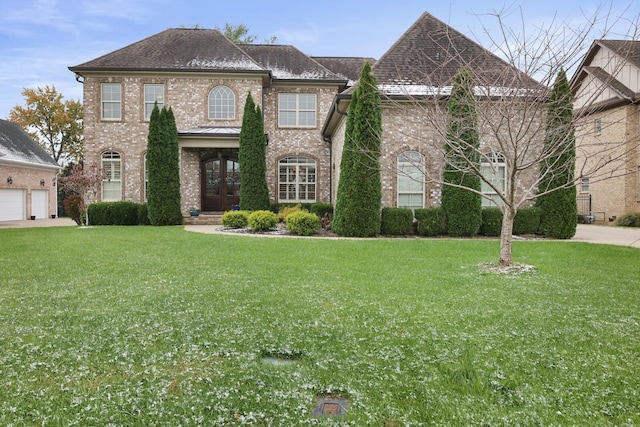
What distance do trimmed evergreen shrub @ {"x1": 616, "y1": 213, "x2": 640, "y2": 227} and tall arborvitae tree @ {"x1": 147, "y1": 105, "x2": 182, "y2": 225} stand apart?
63.7 feet

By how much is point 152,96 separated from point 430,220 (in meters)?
13.6

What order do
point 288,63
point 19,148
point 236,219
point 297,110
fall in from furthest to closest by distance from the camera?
1. point 19,148
2. point 288,63
3. point 297,110
4. point 236,219

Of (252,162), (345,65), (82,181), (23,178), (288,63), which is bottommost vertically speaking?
(82,181)

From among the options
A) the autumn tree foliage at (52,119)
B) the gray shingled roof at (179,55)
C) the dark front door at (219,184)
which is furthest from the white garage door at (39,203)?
the dark front door at (219,184)

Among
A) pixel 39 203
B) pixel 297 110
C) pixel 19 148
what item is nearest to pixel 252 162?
pixel 297 110

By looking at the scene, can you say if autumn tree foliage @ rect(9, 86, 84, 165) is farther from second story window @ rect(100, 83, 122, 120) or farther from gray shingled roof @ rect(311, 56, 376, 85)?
gray shingled roof @ rect(311, 56, 376, 85)

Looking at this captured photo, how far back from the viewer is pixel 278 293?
5.28 meters

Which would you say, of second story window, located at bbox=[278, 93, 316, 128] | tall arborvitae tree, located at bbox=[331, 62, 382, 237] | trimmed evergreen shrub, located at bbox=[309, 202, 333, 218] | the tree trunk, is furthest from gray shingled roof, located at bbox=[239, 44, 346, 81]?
the tree trunk

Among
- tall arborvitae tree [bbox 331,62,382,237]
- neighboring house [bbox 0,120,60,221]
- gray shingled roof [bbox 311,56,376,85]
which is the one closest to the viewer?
tall arborvitae tree [bbox 331,62,382,237]

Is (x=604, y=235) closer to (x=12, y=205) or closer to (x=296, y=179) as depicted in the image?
(x=296, y=179)

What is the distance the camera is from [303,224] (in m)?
13.0

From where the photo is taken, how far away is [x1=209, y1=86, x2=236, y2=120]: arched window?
63.1 feet

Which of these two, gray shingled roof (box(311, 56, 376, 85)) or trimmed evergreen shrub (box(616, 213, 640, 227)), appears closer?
trimmed evergreen shrub (box(616, 213, 640, 227))

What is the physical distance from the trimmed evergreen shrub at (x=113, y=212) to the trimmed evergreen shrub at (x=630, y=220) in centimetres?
2121
